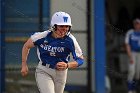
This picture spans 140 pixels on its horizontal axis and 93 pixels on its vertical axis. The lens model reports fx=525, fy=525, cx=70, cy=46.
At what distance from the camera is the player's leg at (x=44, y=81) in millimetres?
6987

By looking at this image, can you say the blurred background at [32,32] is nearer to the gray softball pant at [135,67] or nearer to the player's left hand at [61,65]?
the gray softball pant at [135,67]

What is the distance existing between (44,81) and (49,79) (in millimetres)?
103

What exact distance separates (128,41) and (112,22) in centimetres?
344

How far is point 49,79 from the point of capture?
23.4 ft

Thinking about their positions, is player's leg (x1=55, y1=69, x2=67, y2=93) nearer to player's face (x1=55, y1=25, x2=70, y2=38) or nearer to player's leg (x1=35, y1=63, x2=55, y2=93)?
player's leg (x1=35, y1=63, x2=55, y2=93)

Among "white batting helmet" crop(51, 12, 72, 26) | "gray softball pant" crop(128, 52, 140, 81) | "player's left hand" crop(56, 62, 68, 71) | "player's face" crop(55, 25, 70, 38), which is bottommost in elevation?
"gray softball pant" crop(128, 52, 140, 81)

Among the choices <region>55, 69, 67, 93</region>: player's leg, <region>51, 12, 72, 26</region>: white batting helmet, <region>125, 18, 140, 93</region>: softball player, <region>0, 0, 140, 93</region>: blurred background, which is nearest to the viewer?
<region>51, 12, 72, 26</region>: white batting helmet

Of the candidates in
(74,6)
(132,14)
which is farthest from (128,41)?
(132,14)

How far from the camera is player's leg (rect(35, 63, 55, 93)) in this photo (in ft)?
22.9

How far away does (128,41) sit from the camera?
38.7 feet

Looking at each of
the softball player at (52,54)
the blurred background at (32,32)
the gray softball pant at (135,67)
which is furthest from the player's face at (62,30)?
the gray softball pant at (135,67)

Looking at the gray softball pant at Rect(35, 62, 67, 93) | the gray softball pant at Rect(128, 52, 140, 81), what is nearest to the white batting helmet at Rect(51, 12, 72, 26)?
the gray softball pant at Rect(35, 62, 67, 93)

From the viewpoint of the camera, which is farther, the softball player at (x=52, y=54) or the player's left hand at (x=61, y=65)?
the softball player at (x=52, y=54)

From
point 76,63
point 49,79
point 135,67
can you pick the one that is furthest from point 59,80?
point 135,67
